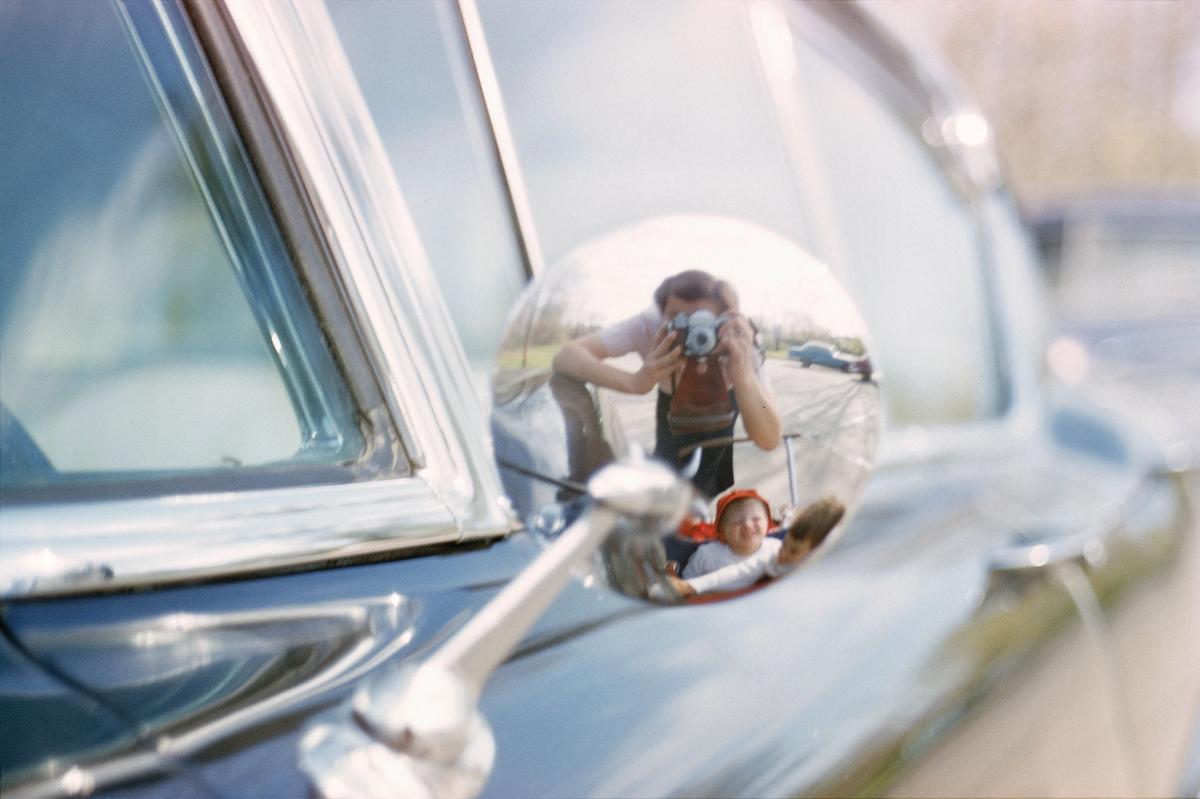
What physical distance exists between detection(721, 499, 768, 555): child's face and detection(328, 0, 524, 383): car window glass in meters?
0.42

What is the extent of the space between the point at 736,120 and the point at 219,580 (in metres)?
1.42

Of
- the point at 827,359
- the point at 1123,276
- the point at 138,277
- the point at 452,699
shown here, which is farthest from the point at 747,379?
the point at 1123,276

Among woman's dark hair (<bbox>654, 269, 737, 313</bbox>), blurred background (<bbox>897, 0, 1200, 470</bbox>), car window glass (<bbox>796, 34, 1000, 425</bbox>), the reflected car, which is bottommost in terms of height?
blurred background (<bbox>897, 0, 1200, 470</bbox>)

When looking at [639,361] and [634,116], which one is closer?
[639,361]

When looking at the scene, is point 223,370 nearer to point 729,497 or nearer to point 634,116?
point 729,497

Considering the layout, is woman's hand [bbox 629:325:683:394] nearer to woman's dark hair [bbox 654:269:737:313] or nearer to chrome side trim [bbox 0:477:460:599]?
woman's dark hair [bbox 654:269:737:313]

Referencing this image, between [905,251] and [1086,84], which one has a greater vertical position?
[905,251]

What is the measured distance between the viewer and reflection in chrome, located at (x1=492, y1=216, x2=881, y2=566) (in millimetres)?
1073

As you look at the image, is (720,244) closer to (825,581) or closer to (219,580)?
(219,580)

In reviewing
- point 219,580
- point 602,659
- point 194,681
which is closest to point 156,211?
point 219,580

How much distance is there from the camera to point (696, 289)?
1062 millimetres

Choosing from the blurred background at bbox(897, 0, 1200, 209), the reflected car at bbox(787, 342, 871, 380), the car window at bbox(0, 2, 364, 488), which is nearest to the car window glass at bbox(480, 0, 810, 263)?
the car window at bbox(0, 2, 364, 488)

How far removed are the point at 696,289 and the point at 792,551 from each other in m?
0.28

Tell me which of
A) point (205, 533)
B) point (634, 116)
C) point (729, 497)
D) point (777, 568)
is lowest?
point (777, 568)
